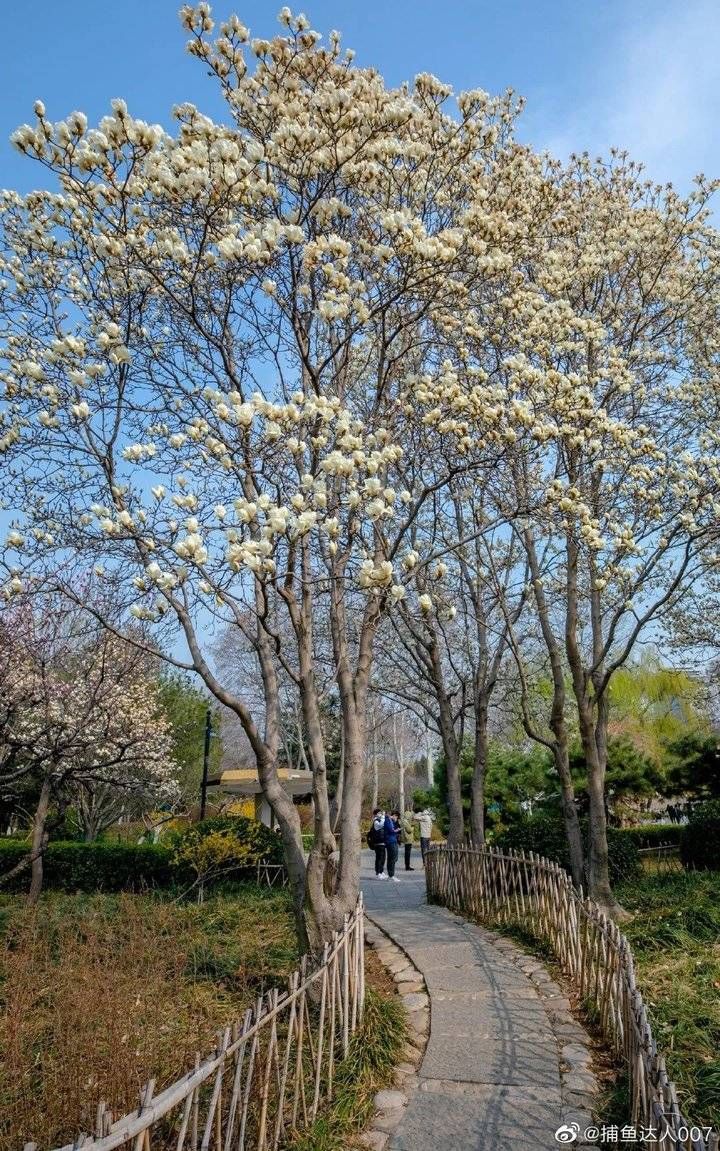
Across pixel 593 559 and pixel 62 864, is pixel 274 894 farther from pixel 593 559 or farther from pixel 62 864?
pixel 593 559

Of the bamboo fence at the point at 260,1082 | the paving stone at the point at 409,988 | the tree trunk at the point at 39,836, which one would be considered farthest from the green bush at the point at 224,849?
the bamboo fence at the point at 260,1082

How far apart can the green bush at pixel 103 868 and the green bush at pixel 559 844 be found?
242 inches

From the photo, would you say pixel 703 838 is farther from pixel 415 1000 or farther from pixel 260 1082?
pixel 260 1082

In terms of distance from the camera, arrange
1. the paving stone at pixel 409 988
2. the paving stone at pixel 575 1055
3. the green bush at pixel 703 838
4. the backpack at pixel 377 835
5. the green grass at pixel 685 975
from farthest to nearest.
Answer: the backpack at pixel 377 835, the green bush at pixel 703 838, the paving stone at pixel 409 988, the paving stone at pixel 575 1055, the green grass at pixel 685 975

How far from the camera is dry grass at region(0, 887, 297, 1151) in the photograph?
395cm

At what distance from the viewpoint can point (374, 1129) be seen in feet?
13.8

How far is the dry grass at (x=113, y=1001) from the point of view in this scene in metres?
3.95

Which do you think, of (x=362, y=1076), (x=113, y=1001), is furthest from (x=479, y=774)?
(x=113, y=1001)

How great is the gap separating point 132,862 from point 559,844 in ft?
25.7

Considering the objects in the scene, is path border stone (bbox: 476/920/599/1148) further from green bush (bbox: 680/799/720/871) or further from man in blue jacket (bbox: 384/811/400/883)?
man in blue jacket (bbox: 384/811/400/883)

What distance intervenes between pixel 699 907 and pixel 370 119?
8.53 m

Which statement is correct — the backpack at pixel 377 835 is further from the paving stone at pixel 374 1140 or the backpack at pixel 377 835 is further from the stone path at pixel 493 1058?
the paving stone at pixel 374 1140

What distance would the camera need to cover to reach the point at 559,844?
1206 centimetres

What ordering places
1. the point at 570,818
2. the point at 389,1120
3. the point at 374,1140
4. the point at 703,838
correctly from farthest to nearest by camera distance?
the point at 703,838 < the point at 570,818 < the point at 389,1120 < the point at 374,1140
